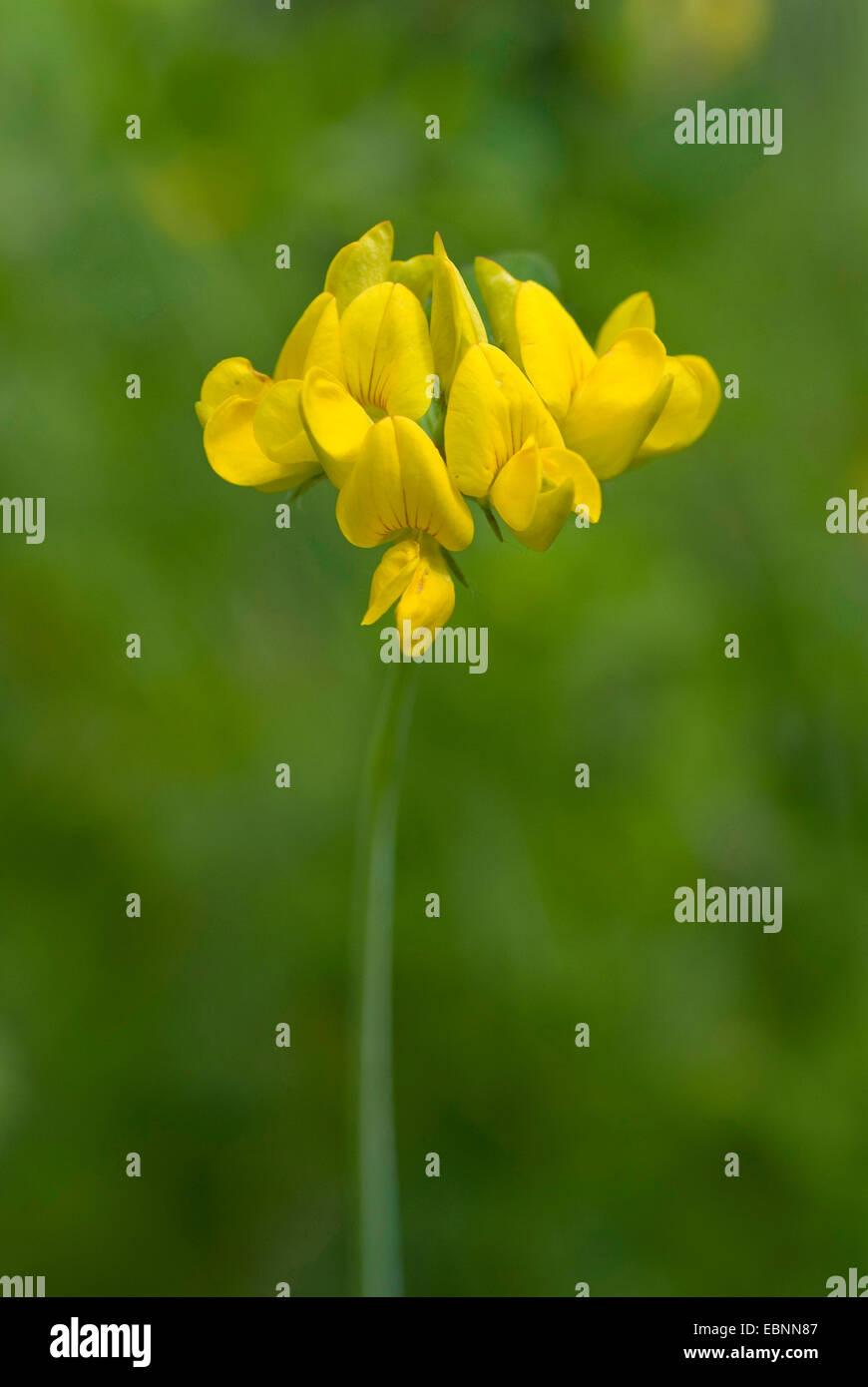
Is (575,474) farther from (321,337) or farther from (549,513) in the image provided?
(321,337)

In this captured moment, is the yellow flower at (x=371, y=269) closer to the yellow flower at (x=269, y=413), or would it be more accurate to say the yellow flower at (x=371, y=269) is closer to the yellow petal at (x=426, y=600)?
the yellow flower at (x=269, y=413)

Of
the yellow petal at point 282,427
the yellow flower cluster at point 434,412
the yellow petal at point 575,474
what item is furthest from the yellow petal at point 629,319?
the yellow petal at point 282,427

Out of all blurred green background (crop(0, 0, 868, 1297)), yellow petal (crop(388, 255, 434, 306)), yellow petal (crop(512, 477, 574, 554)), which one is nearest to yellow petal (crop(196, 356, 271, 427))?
yellow petal (crop(388, 255, 434, 306))

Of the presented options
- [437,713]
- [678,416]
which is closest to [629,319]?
[678,416]

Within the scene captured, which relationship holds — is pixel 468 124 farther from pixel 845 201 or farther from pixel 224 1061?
pixel 224 1061

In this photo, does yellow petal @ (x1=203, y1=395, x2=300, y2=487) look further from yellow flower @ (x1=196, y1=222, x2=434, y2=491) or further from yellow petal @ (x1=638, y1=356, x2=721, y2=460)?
yellow petal @ (x1=638, y1=356, x2=721, y2=460)
